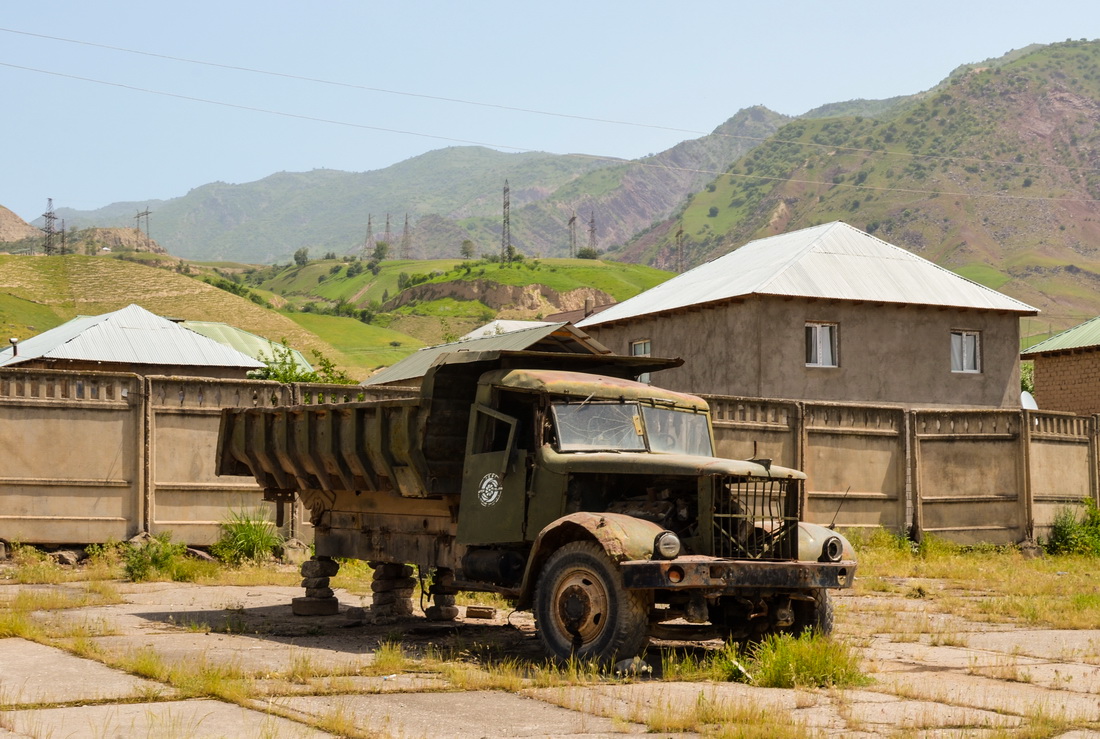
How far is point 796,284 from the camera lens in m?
29.5

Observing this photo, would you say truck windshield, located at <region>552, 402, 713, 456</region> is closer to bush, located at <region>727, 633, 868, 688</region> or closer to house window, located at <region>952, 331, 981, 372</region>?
bush, located at <region>727, 633, 868, 688</region>

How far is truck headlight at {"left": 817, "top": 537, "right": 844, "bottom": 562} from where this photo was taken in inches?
403

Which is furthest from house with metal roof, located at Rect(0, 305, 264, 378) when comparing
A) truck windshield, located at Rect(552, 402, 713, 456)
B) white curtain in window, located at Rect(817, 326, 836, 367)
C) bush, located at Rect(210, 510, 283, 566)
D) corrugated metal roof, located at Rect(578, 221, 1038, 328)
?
truck windshield, located at Rect(552, 402, 713, 456)

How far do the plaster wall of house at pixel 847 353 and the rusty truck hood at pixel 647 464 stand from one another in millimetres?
19241

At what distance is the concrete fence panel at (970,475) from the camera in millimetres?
21500

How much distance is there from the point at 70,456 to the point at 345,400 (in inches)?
161

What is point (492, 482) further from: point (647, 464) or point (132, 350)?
point (132, 350)

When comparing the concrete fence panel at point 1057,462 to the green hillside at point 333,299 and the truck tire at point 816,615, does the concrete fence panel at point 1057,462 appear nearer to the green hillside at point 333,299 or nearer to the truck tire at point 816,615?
the truck tire at point 816,615

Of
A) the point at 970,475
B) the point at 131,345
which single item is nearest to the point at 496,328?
the point at 131,345

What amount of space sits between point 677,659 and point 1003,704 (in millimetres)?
2831

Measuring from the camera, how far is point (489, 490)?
10688mm

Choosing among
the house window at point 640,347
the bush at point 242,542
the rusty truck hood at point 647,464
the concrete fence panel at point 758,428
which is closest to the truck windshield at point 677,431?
the rusty truck hood at point 647,464

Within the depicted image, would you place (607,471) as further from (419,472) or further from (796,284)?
(796,284)

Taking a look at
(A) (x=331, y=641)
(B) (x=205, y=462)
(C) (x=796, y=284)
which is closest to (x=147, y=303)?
(C) (x=796, y=284)
